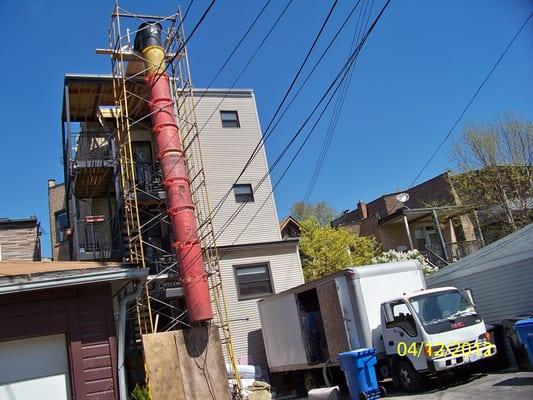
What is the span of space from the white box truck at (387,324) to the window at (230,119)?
32.1 ft

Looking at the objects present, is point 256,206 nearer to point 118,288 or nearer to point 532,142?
point 118,288

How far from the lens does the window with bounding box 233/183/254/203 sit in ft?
70.9

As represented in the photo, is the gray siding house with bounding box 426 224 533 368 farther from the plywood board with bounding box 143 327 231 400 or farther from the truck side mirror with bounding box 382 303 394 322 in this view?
the plywood board with bounding box 143 327 231 400

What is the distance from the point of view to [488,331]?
12.0m

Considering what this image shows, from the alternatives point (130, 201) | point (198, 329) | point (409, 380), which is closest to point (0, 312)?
point (198, 329)

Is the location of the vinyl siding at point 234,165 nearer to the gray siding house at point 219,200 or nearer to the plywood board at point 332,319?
the gray siding house at point 219,200

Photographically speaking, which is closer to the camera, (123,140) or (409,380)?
(409,380)

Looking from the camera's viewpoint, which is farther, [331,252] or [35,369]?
[331,252]

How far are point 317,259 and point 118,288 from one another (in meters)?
18.4

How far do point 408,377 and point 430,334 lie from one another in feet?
3.78

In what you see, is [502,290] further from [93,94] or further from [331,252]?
[93,94]

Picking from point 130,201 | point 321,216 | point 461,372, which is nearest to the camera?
point 461,372

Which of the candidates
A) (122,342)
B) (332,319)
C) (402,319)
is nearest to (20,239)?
(332,319)

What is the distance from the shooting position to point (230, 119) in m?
23.1
